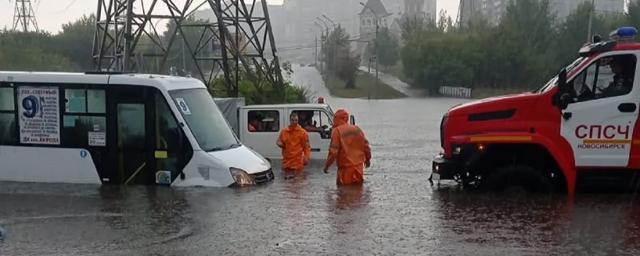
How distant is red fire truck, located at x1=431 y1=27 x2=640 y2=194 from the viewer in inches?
454

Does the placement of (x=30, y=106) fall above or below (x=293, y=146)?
above

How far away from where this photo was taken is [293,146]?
16.9 m

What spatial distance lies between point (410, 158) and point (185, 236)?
13.1m

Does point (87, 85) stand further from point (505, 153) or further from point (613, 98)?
point (613, 98)

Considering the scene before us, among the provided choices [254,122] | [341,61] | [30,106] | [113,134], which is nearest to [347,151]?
[113,134]

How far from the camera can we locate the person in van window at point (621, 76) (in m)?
11.5

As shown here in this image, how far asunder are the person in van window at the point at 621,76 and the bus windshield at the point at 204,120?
635 centimetres

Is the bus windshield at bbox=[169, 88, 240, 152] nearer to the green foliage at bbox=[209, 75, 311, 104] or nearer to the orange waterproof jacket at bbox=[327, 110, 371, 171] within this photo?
the orange waterproof jacket at bbox=[327, 110, 371, 171]

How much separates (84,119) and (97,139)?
45 centimetres

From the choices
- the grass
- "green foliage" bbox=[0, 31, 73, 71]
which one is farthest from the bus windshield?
the grass

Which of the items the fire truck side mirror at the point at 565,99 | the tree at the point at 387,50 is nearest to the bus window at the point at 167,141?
the fire truck side mirror at the point at 565,99

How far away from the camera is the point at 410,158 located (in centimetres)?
2188

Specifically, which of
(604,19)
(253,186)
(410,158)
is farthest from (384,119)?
(604,19)

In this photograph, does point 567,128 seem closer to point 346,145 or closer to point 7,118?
point 346,145
